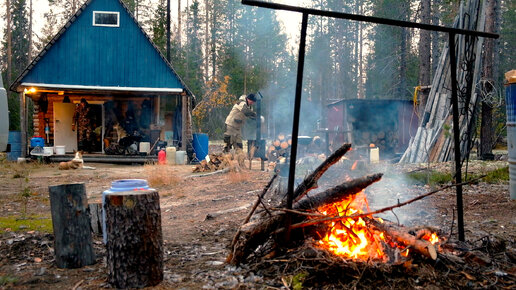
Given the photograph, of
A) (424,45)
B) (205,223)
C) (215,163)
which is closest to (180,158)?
(215,163)

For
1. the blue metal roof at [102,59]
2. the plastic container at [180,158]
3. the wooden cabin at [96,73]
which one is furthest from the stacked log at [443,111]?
the blue metal roof at [102,59]

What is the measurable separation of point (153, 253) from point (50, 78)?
15413 millimetres

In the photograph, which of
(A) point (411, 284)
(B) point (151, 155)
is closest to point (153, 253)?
(A) point (411, 284)

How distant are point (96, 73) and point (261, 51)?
21.7 metres

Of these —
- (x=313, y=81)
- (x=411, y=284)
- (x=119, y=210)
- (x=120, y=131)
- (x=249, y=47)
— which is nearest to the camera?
(x=411, y=284)

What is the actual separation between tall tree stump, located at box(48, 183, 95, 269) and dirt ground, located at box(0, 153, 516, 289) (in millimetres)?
109

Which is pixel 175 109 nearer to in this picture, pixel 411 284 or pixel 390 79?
pixel 411 284

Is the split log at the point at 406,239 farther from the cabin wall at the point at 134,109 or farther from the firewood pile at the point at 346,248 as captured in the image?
the cabin wall at the point at 134,109

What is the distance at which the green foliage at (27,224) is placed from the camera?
5023 millimetres

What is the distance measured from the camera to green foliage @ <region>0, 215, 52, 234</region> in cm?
502

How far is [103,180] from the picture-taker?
35.8 ft

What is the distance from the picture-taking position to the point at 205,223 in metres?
5.67

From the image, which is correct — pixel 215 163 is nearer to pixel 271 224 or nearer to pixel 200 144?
pixel 200 144

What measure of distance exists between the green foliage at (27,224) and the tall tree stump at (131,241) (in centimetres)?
212
